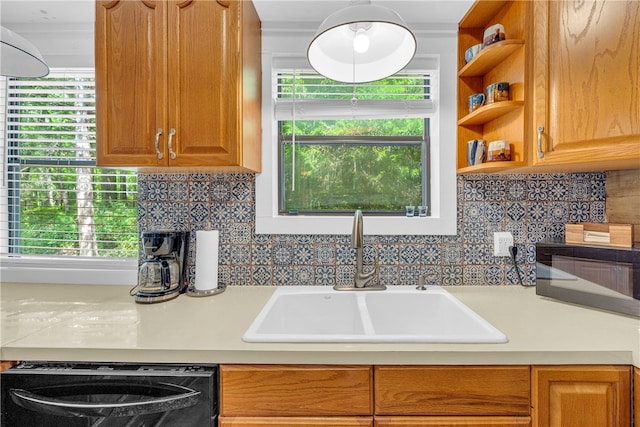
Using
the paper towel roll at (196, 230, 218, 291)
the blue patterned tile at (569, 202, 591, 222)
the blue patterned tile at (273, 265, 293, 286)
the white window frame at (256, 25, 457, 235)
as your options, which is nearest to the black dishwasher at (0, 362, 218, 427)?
the paper towel roll at (196, 230, 218, 291)

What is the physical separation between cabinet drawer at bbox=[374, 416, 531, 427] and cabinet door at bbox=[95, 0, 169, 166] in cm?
118

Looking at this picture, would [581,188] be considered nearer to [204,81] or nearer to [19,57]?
[204,81]

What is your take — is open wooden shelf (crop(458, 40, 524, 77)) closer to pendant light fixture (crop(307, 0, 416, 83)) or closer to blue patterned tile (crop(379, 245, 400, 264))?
pendant light fixture (crop(307, 0, 416, 83))

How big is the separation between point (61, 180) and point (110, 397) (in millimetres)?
1394

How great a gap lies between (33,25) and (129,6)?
85cm

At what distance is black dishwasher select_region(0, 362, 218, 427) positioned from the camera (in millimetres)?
908

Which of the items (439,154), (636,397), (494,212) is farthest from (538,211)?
(636,397)

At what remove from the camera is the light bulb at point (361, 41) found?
3.61 feet

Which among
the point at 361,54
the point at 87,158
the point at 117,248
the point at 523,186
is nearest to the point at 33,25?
the point at 87,158

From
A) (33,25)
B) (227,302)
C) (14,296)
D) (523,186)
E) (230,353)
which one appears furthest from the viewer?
(33,25)

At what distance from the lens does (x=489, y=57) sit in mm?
1359

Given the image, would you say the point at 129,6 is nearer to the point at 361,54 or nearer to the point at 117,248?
the point at 361,54

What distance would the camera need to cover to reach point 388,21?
0.95 metres

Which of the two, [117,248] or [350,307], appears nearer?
[350,307]
